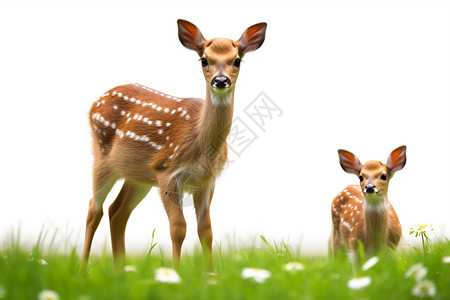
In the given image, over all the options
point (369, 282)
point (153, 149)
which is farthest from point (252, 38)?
point (369, 282)

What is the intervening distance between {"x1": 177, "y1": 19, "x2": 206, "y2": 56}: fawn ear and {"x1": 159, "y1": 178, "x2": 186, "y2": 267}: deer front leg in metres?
1.13

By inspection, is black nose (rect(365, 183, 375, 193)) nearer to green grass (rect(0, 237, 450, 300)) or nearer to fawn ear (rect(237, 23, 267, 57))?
green grass (rect(0, 237, 450, 300))

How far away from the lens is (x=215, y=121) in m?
5.03

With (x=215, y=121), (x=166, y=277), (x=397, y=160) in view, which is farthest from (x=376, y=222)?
(x=166, y=277)

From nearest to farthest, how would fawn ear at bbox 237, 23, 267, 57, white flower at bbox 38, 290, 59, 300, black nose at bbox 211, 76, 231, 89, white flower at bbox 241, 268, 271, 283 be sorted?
white flower at bbox 38, 290, 59, 300
white flower at bbox 241, 268, 271, 283
black nose at bbox 211, 76, 231, 89
fawn ear at bbox 237, 23, 267, 57

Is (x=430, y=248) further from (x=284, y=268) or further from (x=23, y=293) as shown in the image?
(x=23, y=293)

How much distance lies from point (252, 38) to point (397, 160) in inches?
73.1

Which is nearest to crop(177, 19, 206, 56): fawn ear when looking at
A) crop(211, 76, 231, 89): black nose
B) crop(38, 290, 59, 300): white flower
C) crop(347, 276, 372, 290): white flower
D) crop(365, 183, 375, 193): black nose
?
crop(211, 76, 231, 89): black nose

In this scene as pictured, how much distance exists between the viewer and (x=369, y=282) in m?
3.43

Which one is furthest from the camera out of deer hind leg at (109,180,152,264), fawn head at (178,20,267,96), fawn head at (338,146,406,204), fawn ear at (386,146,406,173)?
deer hind leg at (109,180,152,264)

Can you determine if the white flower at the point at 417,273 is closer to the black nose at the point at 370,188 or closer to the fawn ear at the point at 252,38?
the black nose at the point at 370,188

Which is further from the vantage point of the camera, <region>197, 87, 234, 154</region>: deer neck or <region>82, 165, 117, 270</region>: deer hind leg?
<region>82, 165, 117, 270</region>: deer hind leg

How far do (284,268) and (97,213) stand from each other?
8.01ft

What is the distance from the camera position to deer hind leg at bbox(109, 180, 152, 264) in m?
5.84
